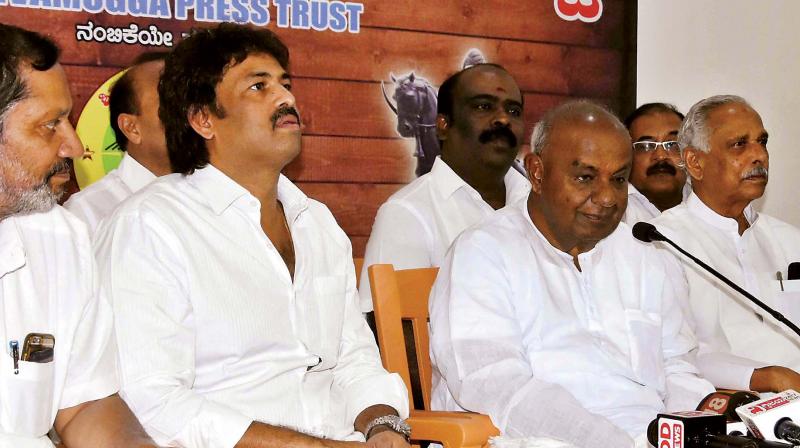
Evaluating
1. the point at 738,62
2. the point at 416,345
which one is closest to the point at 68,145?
the point at 416,345

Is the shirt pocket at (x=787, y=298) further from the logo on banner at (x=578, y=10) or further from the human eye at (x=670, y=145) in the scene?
the logo on banner at (x=578, y=10)

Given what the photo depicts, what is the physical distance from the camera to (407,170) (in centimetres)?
447

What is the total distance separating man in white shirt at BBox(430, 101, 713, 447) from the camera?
283 cm

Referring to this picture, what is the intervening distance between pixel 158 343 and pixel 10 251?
1.37 feet

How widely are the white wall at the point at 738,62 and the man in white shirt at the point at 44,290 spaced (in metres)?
3.40

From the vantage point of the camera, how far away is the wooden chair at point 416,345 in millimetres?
2643

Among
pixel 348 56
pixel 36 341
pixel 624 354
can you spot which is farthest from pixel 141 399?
pixel 348 56

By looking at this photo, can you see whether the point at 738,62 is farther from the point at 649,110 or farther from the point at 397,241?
the point at 397,241

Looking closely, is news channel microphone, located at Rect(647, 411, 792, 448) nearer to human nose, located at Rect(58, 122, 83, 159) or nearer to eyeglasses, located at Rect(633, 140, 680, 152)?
human nose, located at Rect(58, 122, 83, 159)

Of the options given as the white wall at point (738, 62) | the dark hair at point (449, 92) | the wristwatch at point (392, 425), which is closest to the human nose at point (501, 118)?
the dark hair at point (449, 92)

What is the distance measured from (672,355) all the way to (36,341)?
6.22 ft

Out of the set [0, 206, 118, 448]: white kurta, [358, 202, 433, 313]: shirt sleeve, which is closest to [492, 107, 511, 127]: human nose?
[358, 202, 433, 313]: shirt sleeve

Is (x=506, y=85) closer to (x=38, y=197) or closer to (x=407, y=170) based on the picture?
(x=407, y=170)

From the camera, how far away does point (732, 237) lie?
383 cm
